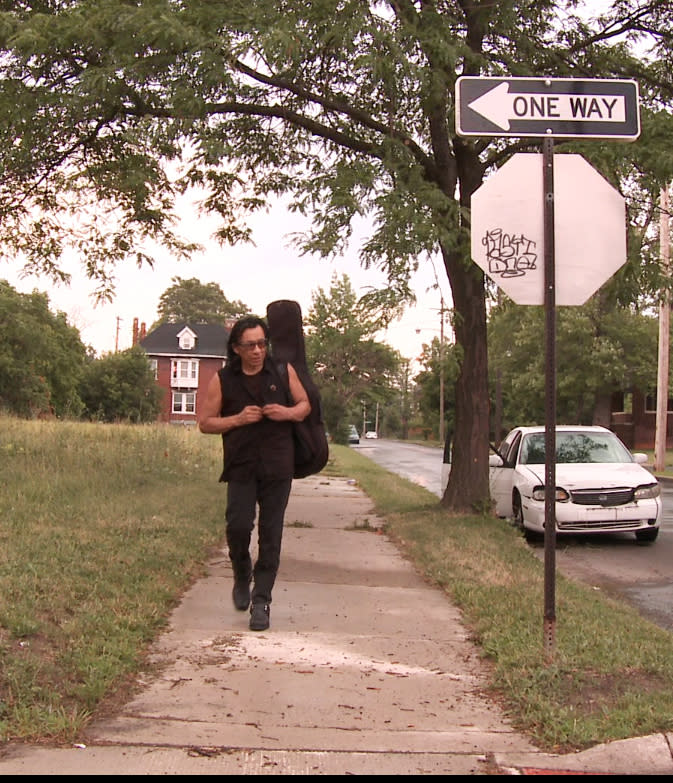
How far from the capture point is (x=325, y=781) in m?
3.20

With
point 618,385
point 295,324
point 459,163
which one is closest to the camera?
point 295,324

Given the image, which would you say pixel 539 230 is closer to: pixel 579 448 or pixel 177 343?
pixel 579 448

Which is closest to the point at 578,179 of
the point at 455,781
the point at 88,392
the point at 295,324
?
the point at 295,324

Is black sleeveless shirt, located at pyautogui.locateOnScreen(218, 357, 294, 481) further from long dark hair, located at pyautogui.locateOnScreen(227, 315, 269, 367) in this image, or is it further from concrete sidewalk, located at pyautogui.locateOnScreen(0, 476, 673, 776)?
concrete sidewalk, located at pyautogui.locateOnScreen(0, 476, 673, 776)

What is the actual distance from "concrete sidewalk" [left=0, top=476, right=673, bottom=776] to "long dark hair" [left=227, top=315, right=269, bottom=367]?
5.53ft

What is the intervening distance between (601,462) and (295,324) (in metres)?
6.85

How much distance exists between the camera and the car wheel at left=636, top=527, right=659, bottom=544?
1054cm

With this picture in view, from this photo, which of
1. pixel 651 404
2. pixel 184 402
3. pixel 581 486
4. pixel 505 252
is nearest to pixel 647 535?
pixel 581 486

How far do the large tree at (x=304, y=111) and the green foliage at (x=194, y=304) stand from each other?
8423cm

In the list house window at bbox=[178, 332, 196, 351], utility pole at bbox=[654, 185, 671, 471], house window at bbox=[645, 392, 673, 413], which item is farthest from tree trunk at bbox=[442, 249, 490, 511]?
house window at bbox=[178, 332, 196, 351]

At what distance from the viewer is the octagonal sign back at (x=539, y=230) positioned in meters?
4.69

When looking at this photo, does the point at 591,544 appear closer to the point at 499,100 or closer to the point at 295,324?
the point at 295,324

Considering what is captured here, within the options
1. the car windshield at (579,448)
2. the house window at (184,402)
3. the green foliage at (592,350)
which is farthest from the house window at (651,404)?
the car windshield at (579,448)

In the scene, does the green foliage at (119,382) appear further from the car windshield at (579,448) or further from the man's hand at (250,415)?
the man's hand at (250,415)
